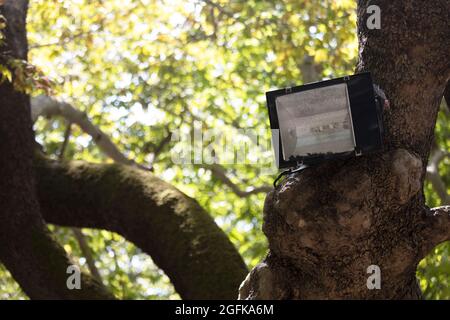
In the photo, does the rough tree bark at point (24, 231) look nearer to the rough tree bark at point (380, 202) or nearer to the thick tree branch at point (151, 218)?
the thick tree branch at point (151, 218)

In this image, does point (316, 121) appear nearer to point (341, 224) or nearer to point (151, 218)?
point (341, 224)

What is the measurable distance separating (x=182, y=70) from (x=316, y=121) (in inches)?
252

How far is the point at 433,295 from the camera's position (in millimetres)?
6223

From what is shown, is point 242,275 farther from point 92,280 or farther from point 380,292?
point 380,292

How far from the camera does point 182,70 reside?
895 centimetres

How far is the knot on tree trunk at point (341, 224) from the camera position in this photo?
8.64 feet

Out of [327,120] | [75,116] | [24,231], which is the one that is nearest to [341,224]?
[327,120]

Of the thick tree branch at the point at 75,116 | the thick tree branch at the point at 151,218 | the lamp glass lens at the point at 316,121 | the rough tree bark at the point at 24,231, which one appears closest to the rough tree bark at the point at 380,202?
the lamp glass lens at the point at 316,121

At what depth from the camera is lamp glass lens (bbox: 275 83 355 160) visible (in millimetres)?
2650

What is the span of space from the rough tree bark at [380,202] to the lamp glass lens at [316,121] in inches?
4.1

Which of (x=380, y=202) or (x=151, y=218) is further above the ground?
(x=380, y=202)

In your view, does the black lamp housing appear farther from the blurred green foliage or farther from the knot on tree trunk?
the blurred green foliage

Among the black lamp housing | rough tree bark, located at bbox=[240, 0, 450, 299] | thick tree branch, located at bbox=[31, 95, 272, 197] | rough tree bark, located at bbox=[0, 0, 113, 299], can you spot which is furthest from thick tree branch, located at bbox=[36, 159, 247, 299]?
the black lamp housing

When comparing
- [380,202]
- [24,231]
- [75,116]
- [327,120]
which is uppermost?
[75,116]
